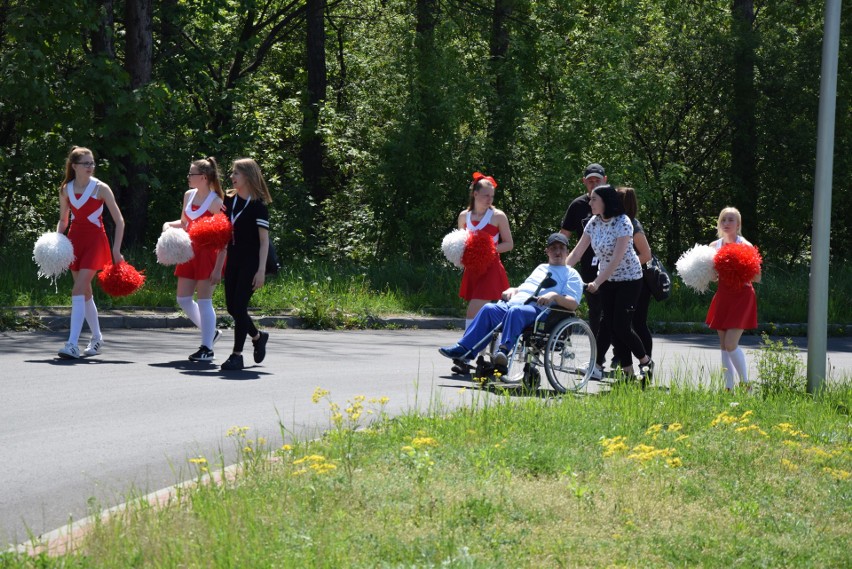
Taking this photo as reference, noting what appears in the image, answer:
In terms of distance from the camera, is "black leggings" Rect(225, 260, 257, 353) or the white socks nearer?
the white socks

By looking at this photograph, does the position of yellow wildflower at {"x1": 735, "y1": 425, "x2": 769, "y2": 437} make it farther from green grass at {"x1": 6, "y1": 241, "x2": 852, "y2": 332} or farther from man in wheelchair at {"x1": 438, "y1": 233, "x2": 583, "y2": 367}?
green grass at {"x1": 6, "y1": 241, "x2": 852, "y2": 332}

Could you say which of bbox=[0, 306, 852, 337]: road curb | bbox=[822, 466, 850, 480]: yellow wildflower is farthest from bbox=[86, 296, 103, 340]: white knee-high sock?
bbox=[822, 466, 850, 480]: yellow wildflower

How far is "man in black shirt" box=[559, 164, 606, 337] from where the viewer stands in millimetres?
11852

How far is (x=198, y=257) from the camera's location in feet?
38.4

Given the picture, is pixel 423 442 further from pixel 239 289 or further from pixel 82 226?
pixel 82 226

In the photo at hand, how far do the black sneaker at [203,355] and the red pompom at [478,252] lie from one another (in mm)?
2669

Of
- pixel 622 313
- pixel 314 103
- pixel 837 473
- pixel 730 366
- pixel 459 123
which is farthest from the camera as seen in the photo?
pixel 314 103

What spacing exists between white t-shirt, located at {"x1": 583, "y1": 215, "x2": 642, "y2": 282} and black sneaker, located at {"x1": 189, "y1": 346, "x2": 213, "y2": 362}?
12.9ft

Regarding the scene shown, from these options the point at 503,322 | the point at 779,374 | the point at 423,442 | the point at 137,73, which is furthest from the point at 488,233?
the point at 137,73

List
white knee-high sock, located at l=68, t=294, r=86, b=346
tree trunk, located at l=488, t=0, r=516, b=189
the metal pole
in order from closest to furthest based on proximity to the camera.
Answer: the metal pole, white knee-high sock, located at l=68, t=294, r=86, b=346, tree trunk, located at l=488, t=0, r=516, b=189

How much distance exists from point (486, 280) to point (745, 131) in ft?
53.8

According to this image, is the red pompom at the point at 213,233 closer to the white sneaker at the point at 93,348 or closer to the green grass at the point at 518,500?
the white sneaker at the point at 93,348

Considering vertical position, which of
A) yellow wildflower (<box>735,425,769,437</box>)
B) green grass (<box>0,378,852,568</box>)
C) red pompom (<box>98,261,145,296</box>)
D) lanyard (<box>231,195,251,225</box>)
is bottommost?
green grass (<box>0,378,852,568</box>)

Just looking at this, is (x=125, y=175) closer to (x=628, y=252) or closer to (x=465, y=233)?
(x=465, y=233)
